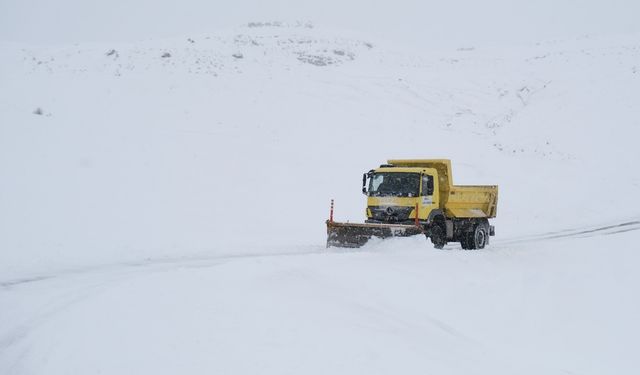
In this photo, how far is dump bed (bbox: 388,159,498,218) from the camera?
17.3m

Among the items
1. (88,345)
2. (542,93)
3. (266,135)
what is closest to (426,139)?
(266,135)

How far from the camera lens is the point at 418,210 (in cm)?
1622

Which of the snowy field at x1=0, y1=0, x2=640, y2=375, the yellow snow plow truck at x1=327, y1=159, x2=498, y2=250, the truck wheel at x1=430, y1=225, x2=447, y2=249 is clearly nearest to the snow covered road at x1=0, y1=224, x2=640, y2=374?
the snowy field at x1=0, y1=0, x2=640, y2=375

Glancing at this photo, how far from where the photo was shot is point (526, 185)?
1107 inches

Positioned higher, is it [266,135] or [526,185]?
[266,135]

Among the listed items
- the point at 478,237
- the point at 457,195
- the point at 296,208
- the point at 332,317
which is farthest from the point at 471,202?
the point at 332,317

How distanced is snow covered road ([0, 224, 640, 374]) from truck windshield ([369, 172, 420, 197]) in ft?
6.00

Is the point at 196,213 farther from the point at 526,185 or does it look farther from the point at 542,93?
the point at 542,93

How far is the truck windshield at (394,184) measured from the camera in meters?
16.6

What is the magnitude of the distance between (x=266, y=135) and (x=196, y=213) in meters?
9.55

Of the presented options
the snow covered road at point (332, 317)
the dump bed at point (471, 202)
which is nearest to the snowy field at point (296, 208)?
the snow covered road at point (332, 317)

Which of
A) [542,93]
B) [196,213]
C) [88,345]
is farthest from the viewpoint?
[542,93]

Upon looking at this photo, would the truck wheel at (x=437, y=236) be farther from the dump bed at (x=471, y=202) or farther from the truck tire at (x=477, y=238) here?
the truck tire at (x=477, y=238)

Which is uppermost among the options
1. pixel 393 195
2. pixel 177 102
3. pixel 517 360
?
pixel 177 102
